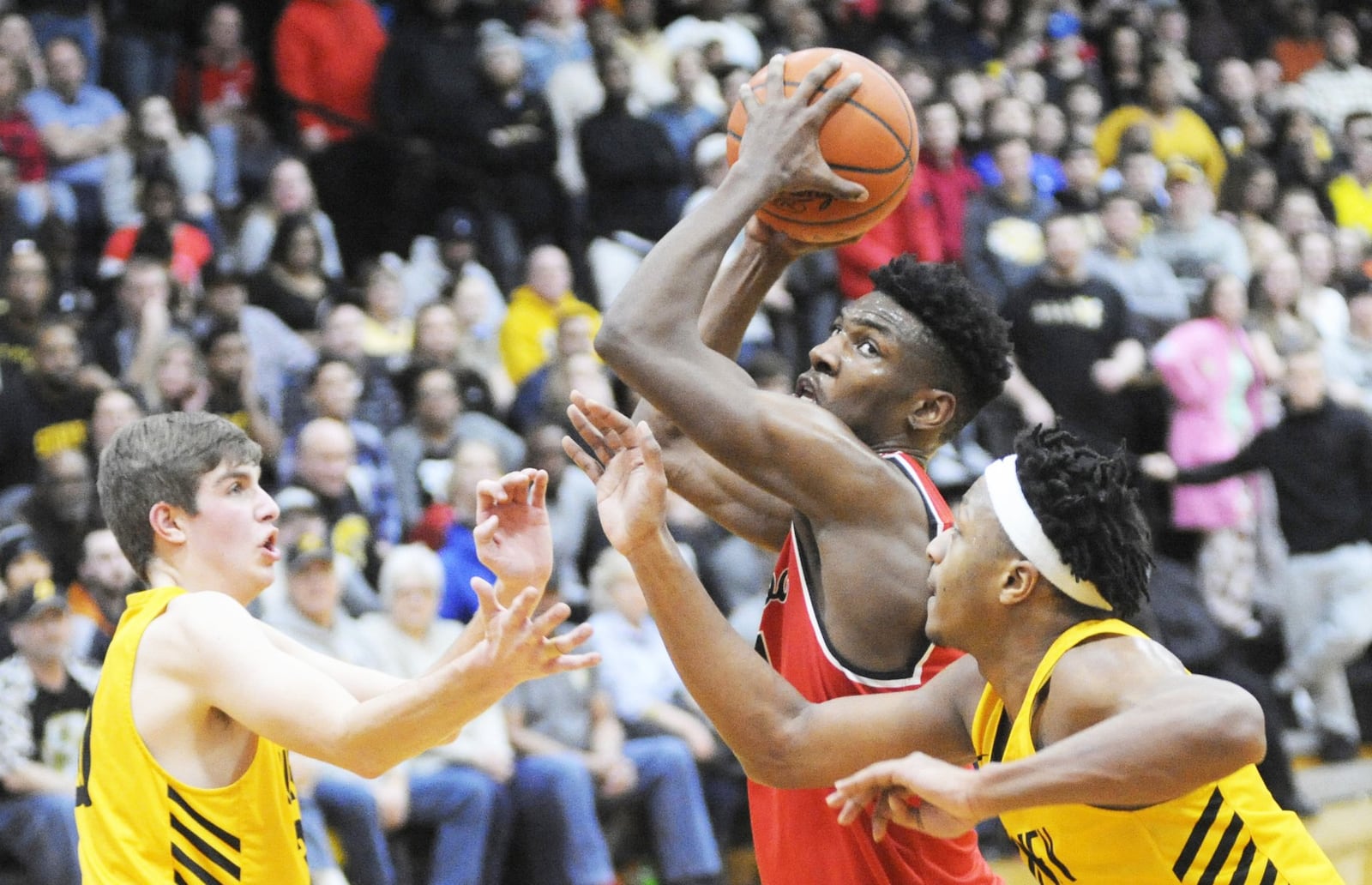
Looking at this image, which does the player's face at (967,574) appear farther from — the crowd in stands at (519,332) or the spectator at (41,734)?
the spectator at (41,734)

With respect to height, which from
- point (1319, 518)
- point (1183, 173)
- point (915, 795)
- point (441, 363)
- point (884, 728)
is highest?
point (915, 795)

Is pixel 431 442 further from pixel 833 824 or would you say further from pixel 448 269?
pixel 833 824

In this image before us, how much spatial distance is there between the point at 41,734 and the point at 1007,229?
6.52 m

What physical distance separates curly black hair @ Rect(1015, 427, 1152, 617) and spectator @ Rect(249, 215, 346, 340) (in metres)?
6.01

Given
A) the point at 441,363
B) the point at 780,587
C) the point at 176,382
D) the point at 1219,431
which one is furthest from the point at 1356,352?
the point at 780,587

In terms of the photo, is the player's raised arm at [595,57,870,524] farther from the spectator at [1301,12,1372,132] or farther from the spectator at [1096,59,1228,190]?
the spectator at [1301,12,1372,132]

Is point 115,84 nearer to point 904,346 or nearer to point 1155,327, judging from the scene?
point 1155,327

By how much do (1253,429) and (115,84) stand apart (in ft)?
22.2

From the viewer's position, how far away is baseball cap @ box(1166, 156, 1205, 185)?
11.5 m

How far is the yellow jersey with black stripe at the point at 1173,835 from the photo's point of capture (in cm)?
297

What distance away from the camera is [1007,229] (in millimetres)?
10523

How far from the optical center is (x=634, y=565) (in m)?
3.24

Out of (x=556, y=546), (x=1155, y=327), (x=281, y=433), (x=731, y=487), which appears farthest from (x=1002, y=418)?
(x=731, y=487)

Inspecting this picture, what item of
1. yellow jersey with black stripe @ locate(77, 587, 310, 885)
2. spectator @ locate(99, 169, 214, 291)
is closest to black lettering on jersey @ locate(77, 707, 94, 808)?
yellow jersey with black stripe @ locate(77, 587, 310, 885)
